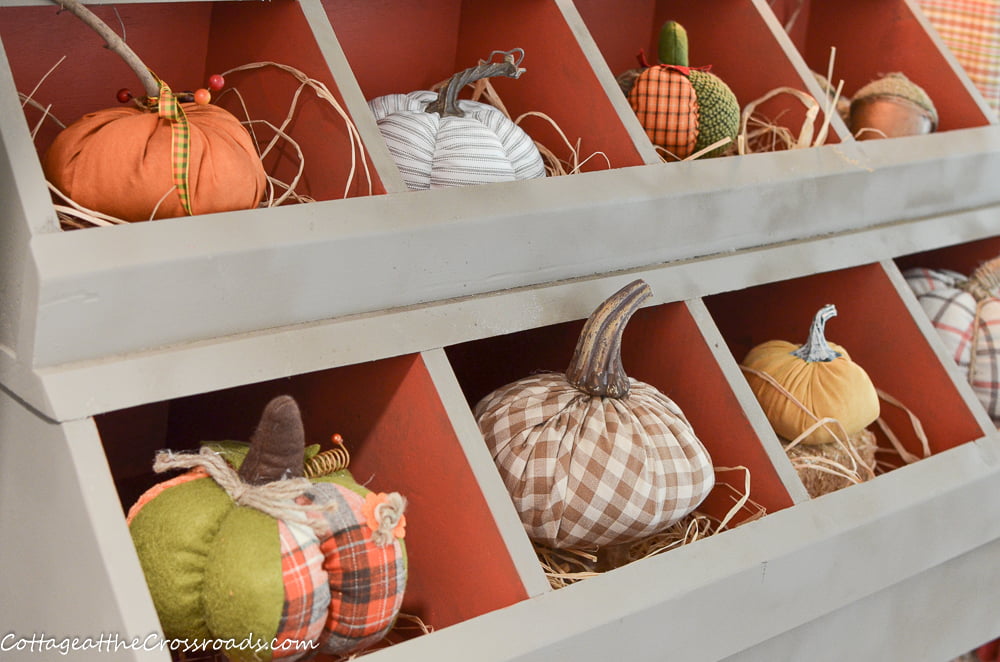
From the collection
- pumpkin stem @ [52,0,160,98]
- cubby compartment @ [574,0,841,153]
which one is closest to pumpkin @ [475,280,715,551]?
pumpkin stem @ [52,0,160,98]

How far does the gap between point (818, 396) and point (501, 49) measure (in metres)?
0.68

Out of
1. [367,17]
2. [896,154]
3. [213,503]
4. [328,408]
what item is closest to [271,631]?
[213,503]

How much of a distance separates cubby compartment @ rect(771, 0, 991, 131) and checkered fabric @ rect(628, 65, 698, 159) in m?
0.62

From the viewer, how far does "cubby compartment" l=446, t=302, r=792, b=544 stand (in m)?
1.35

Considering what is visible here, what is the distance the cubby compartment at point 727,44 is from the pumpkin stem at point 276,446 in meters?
1.05

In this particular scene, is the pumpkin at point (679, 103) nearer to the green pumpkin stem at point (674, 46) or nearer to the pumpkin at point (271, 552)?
the green pumpkin stem at point (674, 46)

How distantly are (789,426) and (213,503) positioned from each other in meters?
0.87

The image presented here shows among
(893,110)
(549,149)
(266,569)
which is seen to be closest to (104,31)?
(266,569)

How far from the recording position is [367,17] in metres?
1.55

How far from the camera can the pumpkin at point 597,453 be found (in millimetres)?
1210

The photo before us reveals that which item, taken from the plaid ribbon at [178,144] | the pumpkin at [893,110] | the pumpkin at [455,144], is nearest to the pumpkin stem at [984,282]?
the pumpkin at [893,110]

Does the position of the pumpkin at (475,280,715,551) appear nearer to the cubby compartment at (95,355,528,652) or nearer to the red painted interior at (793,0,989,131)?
the cubby compartment at (95,355,528,652)

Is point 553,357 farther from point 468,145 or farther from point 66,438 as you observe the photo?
point 66,438

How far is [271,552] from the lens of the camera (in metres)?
0.97
